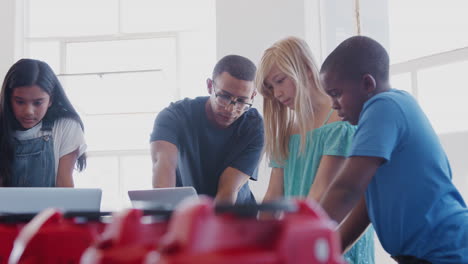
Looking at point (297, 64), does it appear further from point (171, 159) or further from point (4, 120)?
point (4, 120)

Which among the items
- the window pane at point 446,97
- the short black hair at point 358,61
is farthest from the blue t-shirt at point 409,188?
the window pane at point 446,97

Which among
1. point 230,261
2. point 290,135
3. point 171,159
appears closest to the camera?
point 230,261

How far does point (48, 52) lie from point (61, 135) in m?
2.97

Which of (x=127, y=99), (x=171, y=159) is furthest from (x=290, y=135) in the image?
(x=127, y=99)

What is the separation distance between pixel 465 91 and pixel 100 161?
102 inches

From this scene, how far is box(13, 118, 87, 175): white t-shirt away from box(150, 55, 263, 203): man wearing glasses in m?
0.36

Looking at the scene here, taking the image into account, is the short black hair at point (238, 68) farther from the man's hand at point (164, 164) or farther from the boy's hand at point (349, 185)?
the boy's hand at point (349, 185)

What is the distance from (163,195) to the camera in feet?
4.23

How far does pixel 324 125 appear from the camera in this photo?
1562mm

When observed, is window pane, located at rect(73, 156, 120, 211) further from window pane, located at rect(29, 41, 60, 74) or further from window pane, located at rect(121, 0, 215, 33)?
window pane, located at rect(121, 0, 215, 33)

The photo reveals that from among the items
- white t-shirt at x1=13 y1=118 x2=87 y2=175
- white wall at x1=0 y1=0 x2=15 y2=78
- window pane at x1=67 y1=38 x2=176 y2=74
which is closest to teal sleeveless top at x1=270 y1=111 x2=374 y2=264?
white t-shirt at x1=13 y1=118 x2=87 y2=175

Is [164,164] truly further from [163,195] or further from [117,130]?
[117,130]

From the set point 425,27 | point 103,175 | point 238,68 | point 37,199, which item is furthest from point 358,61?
point 103,175

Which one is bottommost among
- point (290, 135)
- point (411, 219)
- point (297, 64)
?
point (411, 219)
